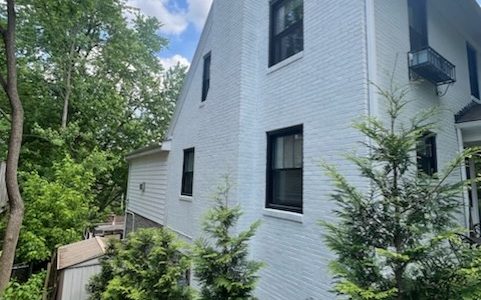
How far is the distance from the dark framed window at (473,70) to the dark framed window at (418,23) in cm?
264

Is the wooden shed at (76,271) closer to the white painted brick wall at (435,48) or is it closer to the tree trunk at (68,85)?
the white painted brick wall at (435,48)

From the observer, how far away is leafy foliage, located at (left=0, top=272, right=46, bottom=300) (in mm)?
6466

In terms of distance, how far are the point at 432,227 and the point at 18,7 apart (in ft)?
60.0

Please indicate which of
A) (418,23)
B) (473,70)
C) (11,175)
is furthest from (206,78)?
(473,70)

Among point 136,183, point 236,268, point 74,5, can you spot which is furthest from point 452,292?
point 136,183

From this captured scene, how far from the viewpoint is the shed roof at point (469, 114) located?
19.2ft

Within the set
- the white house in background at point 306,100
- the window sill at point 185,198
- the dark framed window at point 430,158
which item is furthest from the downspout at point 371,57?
the window sill at point 185,198

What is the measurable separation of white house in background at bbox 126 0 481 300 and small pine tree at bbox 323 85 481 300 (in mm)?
1137

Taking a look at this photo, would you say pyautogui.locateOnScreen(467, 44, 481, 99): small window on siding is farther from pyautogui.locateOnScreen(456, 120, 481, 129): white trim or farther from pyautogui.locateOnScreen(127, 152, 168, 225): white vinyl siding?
pyautogui.locateOnScreen(127, 152, 168, 225): white vinyl siding

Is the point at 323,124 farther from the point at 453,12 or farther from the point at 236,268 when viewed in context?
the point at 453,12

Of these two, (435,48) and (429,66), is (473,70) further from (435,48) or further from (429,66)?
(429,66)

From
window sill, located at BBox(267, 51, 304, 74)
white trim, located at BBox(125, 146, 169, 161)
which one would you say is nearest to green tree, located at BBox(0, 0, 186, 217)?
white trim, located at BBox(125, 146, 169, 161)

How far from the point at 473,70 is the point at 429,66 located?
160 inches

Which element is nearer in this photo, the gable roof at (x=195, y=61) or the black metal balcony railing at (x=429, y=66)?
the black metal balcony railing at (x=429, y=66)
